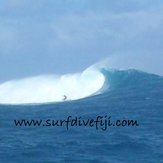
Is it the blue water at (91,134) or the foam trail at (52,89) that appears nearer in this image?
the blue water at (91,134)

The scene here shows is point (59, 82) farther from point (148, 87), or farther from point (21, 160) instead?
point (21, 160)

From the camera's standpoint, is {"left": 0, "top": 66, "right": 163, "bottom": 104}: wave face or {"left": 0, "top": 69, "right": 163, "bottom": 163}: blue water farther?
{"left": 0, "top": 66, "right": 163, "bottom": 104}: wave face

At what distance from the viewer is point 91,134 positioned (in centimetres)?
4816

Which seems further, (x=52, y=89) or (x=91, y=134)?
(x=52, y=89)

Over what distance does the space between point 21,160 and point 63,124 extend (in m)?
13.1

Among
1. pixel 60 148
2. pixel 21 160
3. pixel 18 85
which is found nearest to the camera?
pixel 21 160

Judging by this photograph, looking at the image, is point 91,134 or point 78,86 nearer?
point 91,134

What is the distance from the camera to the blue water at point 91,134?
136ft

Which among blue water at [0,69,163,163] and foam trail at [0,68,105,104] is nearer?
blue water at [0,69,163,163]

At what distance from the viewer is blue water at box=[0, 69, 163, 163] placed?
1630 inches

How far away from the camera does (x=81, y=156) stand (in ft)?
135

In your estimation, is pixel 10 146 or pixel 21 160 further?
pixel 10 146

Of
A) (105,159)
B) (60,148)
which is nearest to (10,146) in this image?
(60,148)

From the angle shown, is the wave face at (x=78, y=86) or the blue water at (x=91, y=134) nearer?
the blue water at (x=91, y=134)
